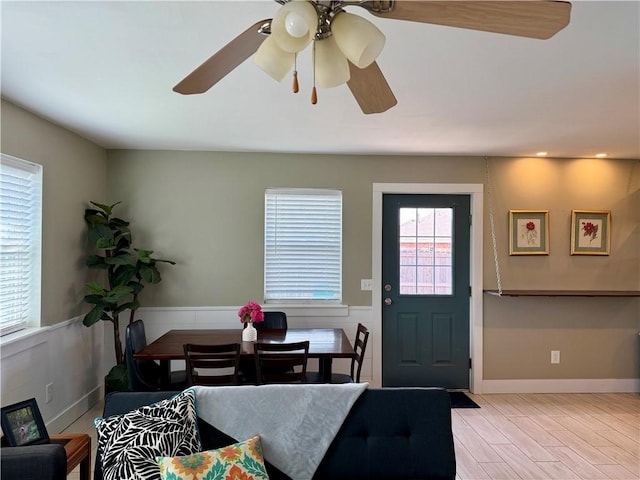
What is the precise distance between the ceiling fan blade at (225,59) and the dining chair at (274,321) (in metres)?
2.84

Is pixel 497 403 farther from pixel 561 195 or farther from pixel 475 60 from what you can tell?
pixel 475 60

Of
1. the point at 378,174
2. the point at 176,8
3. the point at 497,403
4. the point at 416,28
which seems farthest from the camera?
the point at 378,174

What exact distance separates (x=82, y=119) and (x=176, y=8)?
2.05 meters

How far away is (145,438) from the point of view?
5.71 feet

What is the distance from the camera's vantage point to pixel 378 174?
4758 millimetres

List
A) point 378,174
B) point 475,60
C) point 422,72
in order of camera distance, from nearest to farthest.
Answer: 1. point 475,60
2. point 422,72
3. point 378,174

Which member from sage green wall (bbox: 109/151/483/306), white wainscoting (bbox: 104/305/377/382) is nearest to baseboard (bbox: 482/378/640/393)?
white wainscoting (bbox: 104/305/377/382)

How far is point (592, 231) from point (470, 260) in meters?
1.35

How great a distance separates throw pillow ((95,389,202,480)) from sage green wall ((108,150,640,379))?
281cm

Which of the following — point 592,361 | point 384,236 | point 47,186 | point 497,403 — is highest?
point 47,186

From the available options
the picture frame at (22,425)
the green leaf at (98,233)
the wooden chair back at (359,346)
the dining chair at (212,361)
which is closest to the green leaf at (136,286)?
the green leaf at (98,233)

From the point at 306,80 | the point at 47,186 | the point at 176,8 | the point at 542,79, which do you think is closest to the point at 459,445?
the point at 542,79

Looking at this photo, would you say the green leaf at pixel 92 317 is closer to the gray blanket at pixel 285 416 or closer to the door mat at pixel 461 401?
the gray blanket at pixel 285 416

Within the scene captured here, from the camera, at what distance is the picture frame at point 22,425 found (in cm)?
187
